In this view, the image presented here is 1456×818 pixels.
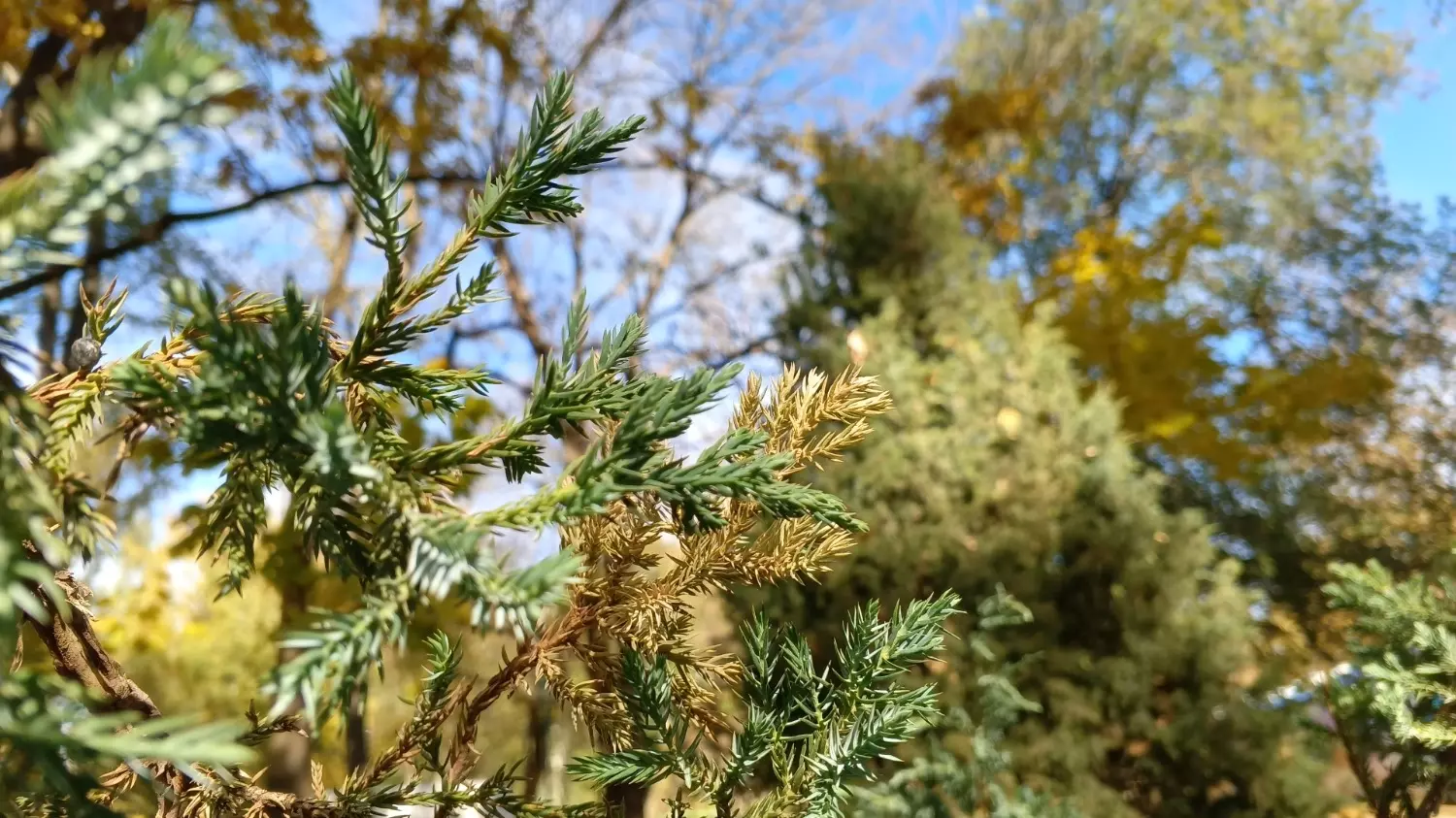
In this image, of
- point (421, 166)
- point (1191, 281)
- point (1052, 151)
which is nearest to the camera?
point (421, 166)

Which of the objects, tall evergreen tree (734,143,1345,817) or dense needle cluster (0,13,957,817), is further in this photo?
tall evergreen tree (734,143,1345,817)

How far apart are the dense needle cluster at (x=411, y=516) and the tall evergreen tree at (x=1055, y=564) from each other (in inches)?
Answer: 53.7

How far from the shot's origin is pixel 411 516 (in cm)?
28

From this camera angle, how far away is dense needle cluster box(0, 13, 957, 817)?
22 cm

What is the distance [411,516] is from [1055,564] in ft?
6.40

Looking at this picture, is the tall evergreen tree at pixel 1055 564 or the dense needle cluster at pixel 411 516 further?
the tall evergreen tree at pixel 1055 564

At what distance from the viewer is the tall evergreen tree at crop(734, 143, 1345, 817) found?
172 centimetres

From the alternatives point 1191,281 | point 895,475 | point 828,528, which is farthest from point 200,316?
point 1191,281

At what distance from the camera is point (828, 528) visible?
46 centimetres

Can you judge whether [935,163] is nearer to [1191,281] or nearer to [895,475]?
[895,475]

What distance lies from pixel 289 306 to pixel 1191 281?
672 cm

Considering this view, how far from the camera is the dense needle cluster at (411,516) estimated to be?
0.22m

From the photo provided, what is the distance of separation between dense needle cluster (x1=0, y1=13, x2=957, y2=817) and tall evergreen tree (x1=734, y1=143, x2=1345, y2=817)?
4.48 feet

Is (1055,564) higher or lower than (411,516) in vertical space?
higher
